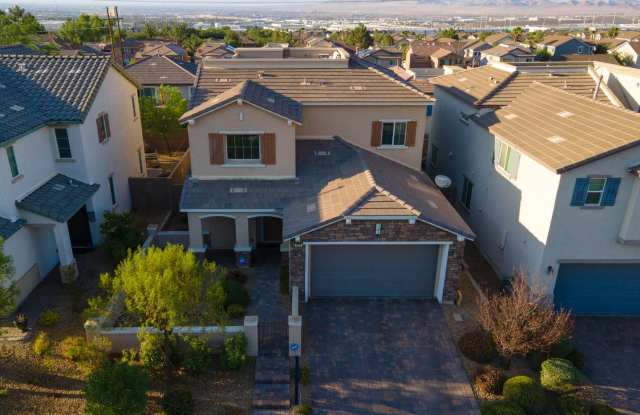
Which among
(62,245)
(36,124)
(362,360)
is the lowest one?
(362,360)

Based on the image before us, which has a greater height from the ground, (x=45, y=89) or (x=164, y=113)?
(x=45, y=89)

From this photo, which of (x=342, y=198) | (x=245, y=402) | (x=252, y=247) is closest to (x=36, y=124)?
(x=252, y=247)

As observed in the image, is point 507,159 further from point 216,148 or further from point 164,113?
point 164,113

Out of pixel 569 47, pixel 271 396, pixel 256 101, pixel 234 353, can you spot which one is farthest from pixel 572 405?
pixel 569 47

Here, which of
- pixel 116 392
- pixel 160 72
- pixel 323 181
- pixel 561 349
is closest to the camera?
pixel 116 392

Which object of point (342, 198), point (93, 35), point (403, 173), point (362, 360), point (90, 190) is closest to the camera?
point (362, 360)

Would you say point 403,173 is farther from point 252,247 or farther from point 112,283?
point 112,283

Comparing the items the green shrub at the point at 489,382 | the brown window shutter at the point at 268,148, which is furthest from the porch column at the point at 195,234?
the green shrub at the point at 489,382
